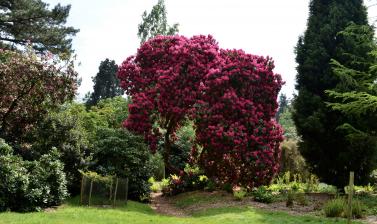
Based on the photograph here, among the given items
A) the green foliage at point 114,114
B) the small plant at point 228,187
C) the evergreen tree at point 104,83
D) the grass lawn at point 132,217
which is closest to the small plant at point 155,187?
the small plant at point 228,187

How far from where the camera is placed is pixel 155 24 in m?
37.7

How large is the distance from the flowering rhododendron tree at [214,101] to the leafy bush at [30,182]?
16.5ft

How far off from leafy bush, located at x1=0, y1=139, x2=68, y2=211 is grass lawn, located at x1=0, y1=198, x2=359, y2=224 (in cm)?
58

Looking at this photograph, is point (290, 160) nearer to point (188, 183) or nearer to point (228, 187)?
point (188, 183)

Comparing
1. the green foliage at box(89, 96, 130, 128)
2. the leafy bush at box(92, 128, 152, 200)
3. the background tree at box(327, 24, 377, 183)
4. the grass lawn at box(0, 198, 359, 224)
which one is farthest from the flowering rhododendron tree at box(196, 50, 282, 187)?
the green foliage at box(89, 96, 130, 128)

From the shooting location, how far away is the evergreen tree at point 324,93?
61.1ft

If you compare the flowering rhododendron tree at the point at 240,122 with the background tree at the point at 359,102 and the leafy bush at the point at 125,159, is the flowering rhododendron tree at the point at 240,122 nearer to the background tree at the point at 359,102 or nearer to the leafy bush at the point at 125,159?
the leafy bush at the point at 125,159

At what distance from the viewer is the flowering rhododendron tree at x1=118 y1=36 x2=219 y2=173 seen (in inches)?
754

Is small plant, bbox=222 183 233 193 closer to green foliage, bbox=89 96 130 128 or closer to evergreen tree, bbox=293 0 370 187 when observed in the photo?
evergreen tree, bbox=293 0 370 187

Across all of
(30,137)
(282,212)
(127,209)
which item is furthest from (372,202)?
(30,137)

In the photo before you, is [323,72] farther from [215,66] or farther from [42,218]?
[42,218]

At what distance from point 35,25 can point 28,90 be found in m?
15.7

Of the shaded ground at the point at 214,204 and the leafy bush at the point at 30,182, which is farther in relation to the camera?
the shaded ground at the point at 214,204

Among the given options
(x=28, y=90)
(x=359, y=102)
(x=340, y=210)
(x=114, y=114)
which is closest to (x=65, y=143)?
(x=28, y=90)
